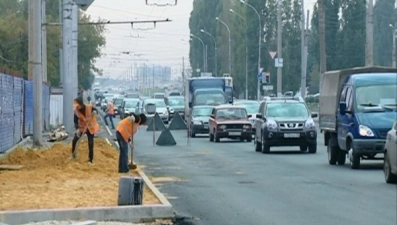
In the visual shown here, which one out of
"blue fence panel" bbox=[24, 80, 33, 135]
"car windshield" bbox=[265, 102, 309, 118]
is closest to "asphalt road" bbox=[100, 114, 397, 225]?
"car windshield" bbox=[265, 102, 309, 118]

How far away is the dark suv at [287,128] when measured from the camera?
1218 inches

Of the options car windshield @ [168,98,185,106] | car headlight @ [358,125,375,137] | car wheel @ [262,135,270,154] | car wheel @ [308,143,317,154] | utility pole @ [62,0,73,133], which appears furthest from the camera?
car windshield @ [168,98,185,106]

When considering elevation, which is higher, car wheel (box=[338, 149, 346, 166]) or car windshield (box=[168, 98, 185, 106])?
car windshield (box=[168, 98, 185, 106])

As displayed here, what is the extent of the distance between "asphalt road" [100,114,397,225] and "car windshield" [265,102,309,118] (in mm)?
1884

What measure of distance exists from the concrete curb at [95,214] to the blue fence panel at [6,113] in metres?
14.3

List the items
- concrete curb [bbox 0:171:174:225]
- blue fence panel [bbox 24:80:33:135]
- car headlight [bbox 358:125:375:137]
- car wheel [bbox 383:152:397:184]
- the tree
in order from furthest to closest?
the tree
blue fence panel [bbox 24:80:33:135]
car headlight [bbox 358:125:375:137]
car wheel [bbox 383:152:397:184]
concrete curb [bbox 0:171:174:225]

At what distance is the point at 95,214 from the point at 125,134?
25.7 ft

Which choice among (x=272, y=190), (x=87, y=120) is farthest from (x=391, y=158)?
(x=87, y=120)

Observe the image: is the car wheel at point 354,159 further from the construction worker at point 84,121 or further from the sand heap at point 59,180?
Result: the construction worker at point 84,121

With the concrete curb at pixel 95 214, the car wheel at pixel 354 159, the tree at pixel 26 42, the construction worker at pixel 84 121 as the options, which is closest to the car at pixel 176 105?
the tree at pixel 26 42

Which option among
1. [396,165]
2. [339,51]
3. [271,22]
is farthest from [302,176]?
[271,22]

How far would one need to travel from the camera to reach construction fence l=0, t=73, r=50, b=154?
94.1 ft

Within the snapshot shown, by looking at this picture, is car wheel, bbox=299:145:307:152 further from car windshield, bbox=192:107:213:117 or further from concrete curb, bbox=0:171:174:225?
concrete curb, bbox=0:171:174:225

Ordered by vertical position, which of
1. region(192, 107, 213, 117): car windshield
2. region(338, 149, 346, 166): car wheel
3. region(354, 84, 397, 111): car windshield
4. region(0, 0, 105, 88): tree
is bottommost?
region(338, 149, 346, 166): car wheel
